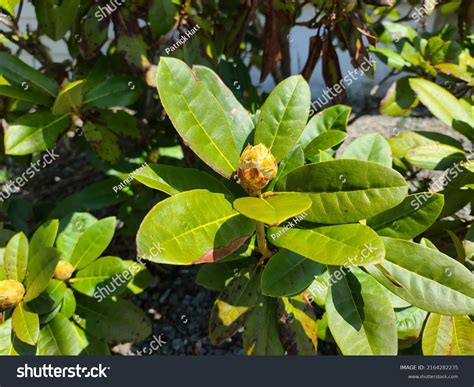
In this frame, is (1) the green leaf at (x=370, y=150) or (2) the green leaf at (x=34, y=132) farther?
(2) the green leaf at (x=34, y=132)

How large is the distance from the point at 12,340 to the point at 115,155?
0.66 m

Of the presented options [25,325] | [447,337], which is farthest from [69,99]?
[447,337]

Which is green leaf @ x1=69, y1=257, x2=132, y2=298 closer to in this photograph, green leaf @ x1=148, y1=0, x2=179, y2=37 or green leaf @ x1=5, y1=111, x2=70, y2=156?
green leaf @ x1=5, y1=111, x2=70, y2=156

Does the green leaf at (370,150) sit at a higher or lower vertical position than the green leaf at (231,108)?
lower

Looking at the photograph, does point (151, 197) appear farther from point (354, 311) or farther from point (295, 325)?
point (354, 311)

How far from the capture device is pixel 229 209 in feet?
3.41

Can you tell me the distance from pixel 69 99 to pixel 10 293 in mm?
594

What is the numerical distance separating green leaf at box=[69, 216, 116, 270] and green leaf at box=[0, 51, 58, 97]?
0.45m

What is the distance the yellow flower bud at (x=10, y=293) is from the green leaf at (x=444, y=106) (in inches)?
52.8

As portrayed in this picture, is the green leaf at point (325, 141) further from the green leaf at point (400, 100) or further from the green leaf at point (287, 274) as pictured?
the green leaf at point (400, 100)

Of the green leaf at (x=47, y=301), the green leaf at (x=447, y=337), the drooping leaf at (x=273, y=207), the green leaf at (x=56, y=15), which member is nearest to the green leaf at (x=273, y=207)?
the drooping leaf at (x=273, y=207)

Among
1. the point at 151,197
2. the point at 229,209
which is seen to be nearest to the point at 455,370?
the point at 229,209

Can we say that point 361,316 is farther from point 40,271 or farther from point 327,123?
point 40,271

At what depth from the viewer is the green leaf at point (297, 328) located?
133cm
